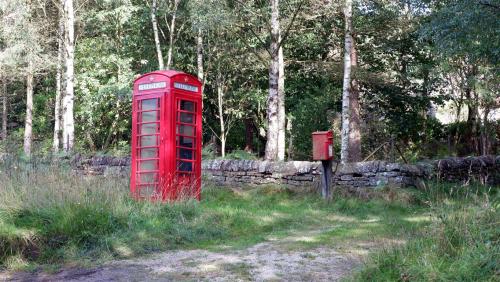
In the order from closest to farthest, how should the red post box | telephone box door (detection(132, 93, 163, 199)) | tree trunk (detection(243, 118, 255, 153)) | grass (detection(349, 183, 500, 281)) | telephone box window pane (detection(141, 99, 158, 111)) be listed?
grass (detection(349, 183, 500, 281)) < telephone box door (detection(132, 93, 163, 199)) < telephone box window pane (detection(141, 99, 158, 111)) < the red post box < tree trunk (detection(243, 118, 255, 153))

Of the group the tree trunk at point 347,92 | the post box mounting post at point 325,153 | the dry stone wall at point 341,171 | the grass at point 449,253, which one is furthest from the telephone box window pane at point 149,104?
A: the tree trunk at point 347,92

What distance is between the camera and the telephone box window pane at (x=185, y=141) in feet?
29.5

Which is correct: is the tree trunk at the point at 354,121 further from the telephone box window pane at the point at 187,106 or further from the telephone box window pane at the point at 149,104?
the telephone box window pane at the point at 149,104

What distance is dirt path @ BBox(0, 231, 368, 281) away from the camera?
16.0 ft

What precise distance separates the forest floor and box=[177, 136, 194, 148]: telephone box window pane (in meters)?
3.17

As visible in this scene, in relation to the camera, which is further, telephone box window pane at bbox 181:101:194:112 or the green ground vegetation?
telephone box window pane at bbox 181:101:194:112

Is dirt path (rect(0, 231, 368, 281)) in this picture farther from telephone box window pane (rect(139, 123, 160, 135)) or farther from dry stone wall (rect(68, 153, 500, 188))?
dry stone wall (rect(68, 153, 500, 188))

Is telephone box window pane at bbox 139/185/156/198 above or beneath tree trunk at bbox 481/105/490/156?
beneath

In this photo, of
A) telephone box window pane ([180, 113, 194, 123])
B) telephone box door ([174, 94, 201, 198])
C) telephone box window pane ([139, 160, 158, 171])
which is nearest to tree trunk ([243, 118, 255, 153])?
telephone box door ([174, 94, 201, 198])

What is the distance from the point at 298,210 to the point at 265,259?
354 cm

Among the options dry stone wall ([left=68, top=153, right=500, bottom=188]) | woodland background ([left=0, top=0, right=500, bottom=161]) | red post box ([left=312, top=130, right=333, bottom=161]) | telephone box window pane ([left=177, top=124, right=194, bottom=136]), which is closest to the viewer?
telephone box window pane ([left=177, top=124, right=194, bottom=136])

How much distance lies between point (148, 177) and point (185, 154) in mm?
792

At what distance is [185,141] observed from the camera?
9133mm

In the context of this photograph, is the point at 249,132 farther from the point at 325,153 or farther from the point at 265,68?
the point at 325,153
